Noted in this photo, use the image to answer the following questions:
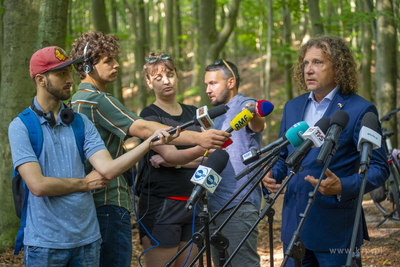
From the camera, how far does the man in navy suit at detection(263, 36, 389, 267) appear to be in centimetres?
257

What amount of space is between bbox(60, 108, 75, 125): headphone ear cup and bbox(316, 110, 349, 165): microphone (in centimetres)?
177

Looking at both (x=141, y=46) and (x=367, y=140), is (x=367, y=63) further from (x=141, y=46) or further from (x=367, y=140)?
(x=367, y=140)

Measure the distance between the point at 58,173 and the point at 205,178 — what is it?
1185 millimetres

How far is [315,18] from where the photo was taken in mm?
8750

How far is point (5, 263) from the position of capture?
16.7ft

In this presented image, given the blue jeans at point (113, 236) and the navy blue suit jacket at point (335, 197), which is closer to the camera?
the navy blue suit jacket at point (335, 197)

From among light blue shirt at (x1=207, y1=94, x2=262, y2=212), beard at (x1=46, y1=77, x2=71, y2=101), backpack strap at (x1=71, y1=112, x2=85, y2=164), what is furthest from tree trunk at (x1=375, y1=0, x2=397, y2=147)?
beard at (x1=46, y1=77, x2=71, y2=101)

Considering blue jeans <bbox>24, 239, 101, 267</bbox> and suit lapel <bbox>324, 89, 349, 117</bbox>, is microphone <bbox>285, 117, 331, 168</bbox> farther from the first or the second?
blue jeans <bbox>24, 239, 101, 267</bbox>

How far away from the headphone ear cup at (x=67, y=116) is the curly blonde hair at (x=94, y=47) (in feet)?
2.26

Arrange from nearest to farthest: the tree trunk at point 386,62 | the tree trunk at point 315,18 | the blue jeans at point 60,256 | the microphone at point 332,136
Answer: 1. the microphone at point 332,136
2. the blue jeans at point 60,256
3. the tree trunk at point 315,18
4. the tree trunk at point 386,62

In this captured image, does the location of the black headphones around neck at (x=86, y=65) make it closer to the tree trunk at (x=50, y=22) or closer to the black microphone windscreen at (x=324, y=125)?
the black microphone windscreen at (x=324, y=125)

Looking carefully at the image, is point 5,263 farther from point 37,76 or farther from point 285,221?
point 285,221

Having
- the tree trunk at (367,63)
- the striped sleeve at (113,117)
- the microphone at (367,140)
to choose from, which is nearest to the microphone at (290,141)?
the microphone at (367,140)

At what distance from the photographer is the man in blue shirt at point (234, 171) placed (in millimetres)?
3498
